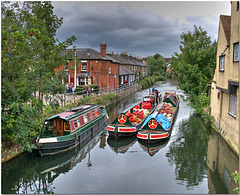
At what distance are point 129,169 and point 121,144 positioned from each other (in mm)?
4214

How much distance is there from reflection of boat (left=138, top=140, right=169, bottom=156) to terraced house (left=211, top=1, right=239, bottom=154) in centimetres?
392

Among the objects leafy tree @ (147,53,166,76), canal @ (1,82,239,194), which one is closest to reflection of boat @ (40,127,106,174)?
canal @ (1,82,239,194)

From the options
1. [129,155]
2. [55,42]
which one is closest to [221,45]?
[129,155]

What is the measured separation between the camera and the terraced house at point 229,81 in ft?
40.8

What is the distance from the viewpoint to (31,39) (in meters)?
10.8

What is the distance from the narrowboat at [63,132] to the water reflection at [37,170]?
0.47 meters

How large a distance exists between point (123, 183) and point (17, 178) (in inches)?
191

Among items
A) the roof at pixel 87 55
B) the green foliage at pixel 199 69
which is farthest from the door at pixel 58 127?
the roof at pixel 87 55

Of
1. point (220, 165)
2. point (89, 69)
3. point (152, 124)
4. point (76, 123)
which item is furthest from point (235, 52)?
point (89, 69)

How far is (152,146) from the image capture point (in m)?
14.9

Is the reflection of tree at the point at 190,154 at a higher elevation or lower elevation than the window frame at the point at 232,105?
lower

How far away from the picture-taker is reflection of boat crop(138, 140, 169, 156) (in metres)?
14.2

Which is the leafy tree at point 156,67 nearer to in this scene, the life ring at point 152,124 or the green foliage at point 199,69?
the green foliage at point 199,69

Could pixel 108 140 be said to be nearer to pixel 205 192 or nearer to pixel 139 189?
pixel 139 189
